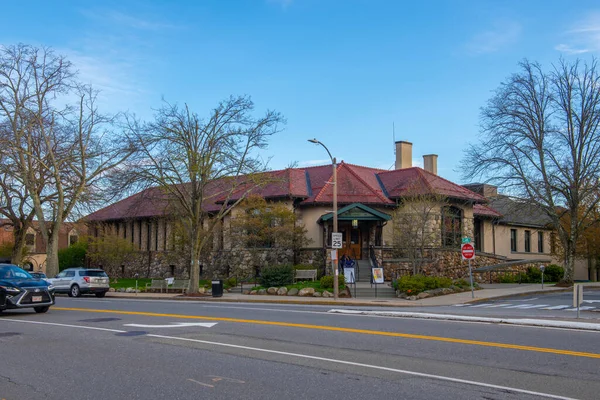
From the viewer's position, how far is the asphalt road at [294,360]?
7.67 metres

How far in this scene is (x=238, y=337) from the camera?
12555 millimetres

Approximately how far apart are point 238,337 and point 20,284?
854 centimetres

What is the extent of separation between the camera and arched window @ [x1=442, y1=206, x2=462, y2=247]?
121ft

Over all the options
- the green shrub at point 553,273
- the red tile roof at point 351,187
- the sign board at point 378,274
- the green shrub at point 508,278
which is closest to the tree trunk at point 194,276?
the red tile roof at point 351,187

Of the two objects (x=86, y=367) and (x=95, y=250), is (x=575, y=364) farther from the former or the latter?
(x=95, y=250)

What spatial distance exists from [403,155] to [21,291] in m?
33.8

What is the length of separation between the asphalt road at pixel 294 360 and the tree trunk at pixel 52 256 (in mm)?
26962

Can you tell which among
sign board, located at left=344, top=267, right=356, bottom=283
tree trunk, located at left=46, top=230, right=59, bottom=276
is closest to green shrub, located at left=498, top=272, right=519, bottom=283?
sign board, located at left=344, top=267, right=356, bottom=283

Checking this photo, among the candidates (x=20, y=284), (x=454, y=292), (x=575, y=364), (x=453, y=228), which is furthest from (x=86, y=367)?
(x=453, y=228)

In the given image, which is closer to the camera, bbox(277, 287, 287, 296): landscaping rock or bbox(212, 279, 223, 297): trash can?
bbox(212, 279, 223, 297): trash can

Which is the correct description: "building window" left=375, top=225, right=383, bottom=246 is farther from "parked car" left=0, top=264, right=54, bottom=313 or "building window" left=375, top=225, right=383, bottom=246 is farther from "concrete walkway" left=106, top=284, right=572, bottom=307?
"parked car" left=0, top=264, right=54, bottom=313

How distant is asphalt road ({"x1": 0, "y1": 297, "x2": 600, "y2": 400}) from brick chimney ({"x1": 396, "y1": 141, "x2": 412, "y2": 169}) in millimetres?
31631

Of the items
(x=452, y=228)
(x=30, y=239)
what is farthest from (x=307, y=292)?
(x=30, y=239)

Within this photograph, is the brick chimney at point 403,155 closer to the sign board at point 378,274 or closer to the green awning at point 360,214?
the green awning at point 360,214
